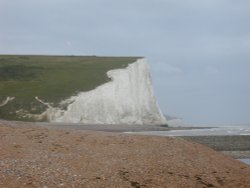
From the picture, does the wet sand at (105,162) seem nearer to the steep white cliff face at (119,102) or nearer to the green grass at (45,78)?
the green grass at (45,78)

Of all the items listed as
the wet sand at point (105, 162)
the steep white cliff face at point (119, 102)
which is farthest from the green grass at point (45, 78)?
the wet sand at point (105, 162)

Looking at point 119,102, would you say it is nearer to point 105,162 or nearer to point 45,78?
point 45,78

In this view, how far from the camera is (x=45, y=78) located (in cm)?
9094

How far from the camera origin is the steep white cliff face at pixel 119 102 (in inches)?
3110

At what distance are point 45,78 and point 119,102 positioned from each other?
45.6 ft

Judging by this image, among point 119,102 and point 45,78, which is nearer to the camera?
point 119,102

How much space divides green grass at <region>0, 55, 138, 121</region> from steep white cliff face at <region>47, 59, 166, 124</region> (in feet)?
5.47

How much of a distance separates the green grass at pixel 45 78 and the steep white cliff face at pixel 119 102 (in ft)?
5.47

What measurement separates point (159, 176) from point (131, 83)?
71.9 meters

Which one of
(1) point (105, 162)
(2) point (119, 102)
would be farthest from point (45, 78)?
(1) point (105, 162)

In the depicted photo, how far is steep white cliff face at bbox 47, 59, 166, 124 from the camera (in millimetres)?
79000

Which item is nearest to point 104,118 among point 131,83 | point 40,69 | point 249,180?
point 131,83

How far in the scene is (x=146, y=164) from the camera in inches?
824

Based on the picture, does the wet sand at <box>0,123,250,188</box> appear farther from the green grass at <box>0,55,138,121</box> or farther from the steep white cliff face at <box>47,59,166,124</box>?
the steep white cliff face at <box>47,59,166,124</box>
